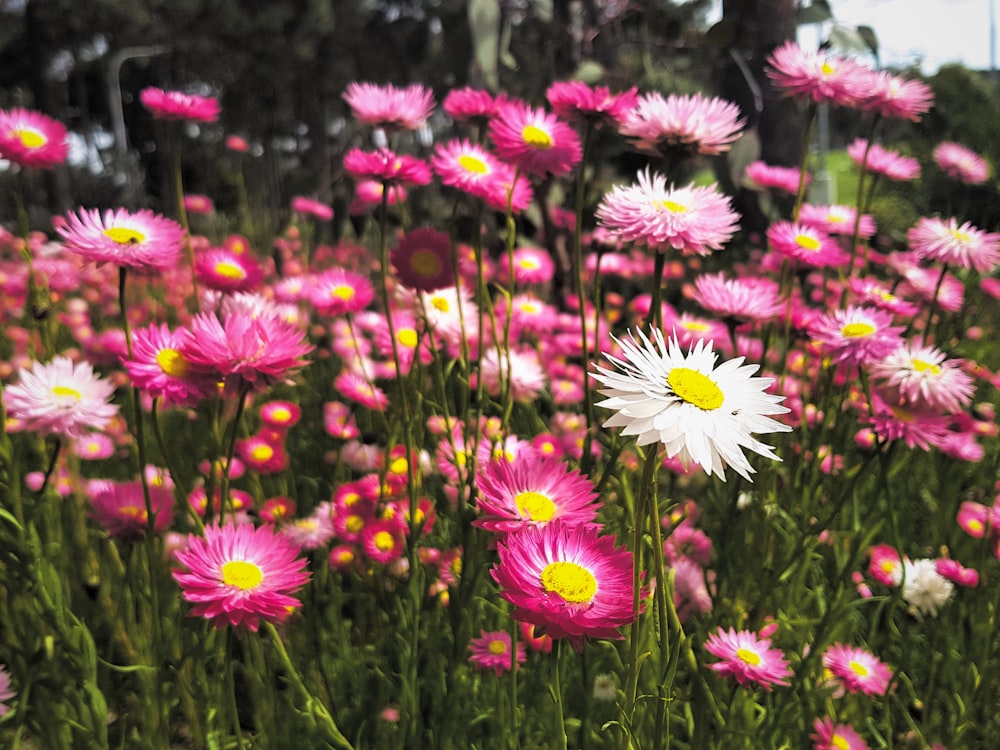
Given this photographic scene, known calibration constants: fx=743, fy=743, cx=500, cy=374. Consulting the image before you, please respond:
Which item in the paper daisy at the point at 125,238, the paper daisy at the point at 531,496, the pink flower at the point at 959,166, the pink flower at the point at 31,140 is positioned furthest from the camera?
the pink flower at the point at 959,166

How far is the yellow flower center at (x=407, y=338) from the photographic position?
1566mm

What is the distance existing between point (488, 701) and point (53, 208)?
47.0 feet

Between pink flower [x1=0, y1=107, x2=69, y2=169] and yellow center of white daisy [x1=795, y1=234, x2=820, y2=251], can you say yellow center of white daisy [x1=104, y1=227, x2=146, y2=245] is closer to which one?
pink flower [x1=0, y1=107, x2=69, y2=169]

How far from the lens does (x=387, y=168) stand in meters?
1.03

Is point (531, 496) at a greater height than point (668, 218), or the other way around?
point (668, 218)

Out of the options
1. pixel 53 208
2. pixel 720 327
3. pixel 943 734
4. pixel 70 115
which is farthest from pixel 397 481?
pixel 70 115

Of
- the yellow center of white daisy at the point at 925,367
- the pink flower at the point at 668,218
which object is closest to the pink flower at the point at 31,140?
the pink flower at the point at 668,218

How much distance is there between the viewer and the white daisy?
542mm

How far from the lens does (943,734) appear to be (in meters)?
1.20

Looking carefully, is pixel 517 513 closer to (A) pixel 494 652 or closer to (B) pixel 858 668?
(A) pixel 494 652

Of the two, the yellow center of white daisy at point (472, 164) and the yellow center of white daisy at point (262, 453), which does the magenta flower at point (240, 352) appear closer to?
the yellow center of white daisy at point (472, 164)

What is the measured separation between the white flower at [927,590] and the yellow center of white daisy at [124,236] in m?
1.34

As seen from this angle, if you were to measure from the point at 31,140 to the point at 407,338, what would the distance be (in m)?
0.74

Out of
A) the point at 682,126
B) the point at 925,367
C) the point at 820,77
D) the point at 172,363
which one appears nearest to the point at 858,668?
the point at 925,367
